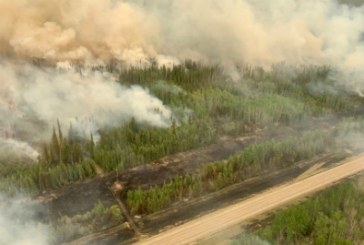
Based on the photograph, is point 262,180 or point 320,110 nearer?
point 262,180

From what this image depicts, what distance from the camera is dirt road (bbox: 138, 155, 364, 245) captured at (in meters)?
61.4

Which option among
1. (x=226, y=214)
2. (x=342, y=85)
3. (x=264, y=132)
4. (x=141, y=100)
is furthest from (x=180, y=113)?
(x=342, y=85)

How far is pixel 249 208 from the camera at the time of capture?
67.7m

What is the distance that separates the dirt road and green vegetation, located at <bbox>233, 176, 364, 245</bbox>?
165 inches

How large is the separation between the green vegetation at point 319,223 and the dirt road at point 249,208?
418cm

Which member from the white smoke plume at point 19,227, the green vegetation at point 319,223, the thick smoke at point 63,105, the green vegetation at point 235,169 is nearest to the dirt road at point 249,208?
the green vegetation at point 319,223

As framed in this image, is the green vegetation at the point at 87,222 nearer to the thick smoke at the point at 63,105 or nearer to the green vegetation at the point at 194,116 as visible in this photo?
the green vegetation at the point at 194,116

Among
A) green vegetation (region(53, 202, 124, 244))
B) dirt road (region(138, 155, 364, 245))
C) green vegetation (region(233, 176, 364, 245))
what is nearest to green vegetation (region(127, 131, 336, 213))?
green vegetation (region(53, 202, 124, 244))

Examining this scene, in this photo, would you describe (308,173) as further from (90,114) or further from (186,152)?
(90,114)

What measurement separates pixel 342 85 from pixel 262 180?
60.8 m

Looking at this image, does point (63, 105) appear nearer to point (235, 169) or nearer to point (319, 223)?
point (235, 169)

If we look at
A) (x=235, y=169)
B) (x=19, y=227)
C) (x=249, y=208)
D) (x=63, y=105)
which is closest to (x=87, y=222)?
(x=19, y=227)

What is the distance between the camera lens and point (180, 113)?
96.8 meters

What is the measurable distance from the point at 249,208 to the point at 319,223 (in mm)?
11420
